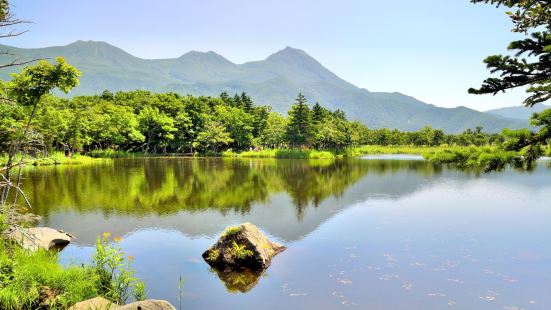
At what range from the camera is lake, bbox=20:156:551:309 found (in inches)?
441

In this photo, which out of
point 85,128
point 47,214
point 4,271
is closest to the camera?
point 4,271

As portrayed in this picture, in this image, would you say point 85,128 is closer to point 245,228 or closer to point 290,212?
point 290,212

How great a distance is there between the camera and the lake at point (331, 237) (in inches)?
441

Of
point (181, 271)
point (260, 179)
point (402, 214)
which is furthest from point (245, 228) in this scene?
point (260, 179)

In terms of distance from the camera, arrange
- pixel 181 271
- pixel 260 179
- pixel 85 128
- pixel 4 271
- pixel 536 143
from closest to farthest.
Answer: pixel 536 143
pixel 4 271
pixel 181 271
pixel 260 179
pixel 85 128

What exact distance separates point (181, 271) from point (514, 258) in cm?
1259

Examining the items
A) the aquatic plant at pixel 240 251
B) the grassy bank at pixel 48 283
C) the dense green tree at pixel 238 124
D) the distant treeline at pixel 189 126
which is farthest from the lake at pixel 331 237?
the dense green tree at pixel 238 124

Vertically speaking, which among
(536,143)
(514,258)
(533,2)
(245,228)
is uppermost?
(533,2)

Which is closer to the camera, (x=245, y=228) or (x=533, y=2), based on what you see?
(x=533, y=2)

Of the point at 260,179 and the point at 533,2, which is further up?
the point at 533,2

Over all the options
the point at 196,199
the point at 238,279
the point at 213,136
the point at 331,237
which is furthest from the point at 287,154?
the point at 238,279

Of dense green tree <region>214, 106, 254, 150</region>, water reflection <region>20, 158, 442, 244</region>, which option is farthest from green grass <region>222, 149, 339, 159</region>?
water reflection <region>20, 158, 442, 244</region>

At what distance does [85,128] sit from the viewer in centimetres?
6131

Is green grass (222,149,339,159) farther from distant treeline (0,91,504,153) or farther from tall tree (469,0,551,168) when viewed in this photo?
tall tree (469,0,551,168)
